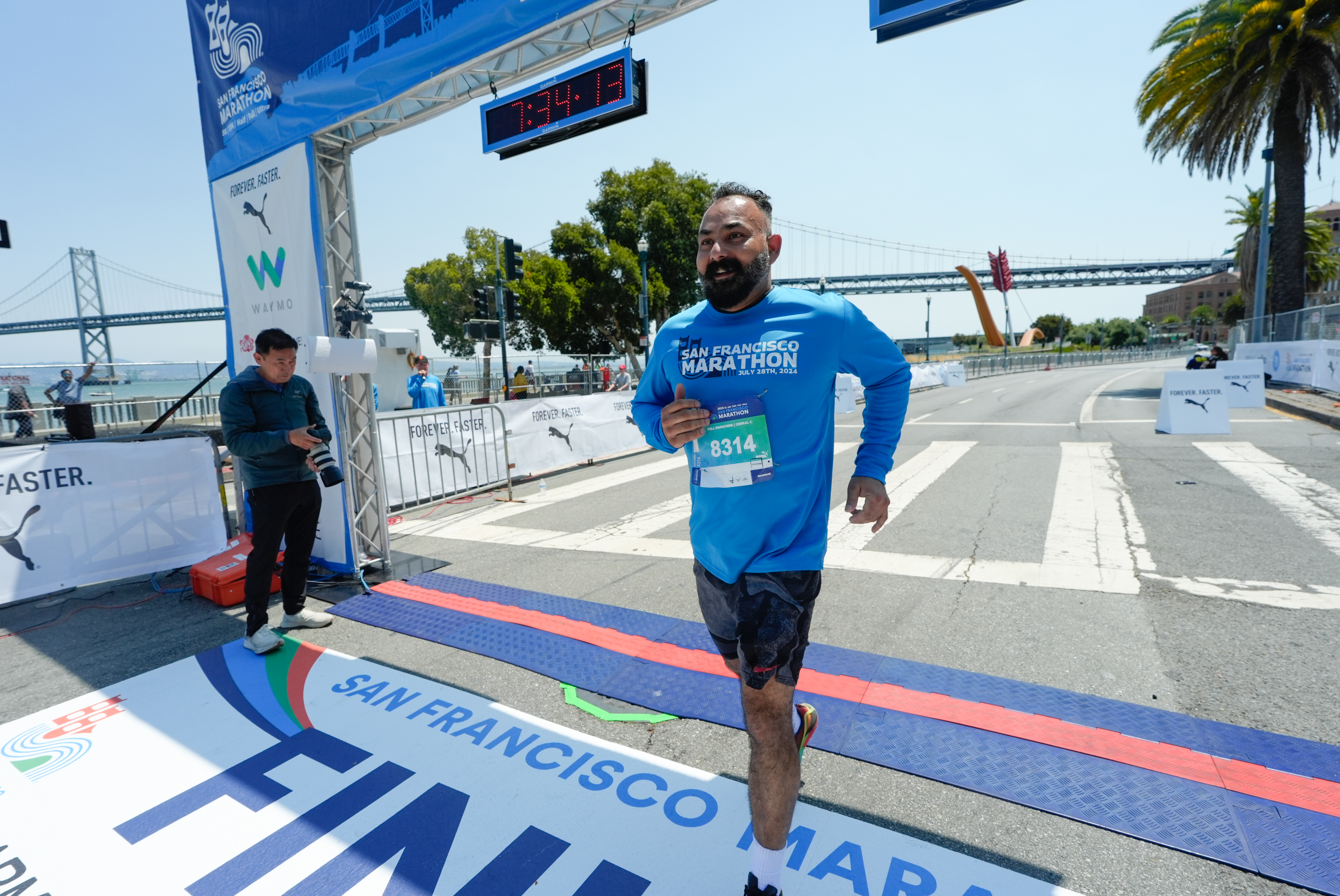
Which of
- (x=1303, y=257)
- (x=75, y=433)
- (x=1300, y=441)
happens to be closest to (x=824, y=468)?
(x=1300, y=441)

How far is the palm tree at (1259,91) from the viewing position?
55.8 ft

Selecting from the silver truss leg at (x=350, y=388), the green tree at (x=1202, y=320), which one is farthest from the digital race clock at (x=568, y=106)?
the green tree at (x=1202, y=320)

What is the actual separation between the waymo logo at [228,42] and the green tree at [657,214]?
83.7 feet

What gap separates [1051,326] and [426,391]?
142393 millimetres

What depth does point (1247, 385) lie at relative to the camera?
11906mm

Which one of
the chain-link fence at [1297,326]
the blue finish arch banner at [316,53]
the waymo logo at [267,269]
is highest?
the blue finish arch banner at [316,53]

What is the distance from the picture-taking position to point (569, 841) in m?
2.30

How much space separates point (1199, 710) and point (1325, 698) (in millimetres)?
633

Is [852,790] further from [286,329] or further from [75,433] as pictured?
[75,433]

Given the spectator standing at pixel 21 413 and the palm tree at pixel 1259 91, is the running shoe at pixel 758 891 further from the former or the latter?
the palm tree at pixel 1259 91

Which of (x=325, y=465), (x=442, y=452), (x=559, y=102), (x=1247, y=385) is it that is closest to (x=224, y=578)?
(x=325, y=465)

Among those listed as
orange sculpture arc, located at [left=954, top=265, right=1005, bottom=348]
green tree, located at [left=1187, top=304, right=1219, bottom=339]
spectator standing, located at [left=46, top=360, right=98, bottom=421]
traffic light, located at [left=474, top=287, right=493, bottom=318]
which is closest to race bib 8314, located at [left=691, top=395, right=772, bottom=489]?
traffic light, located at [left=474, top=287, right=493, bottom=318]

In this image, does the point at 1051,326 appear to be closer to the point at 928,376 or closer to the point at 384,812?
the point at 928,376

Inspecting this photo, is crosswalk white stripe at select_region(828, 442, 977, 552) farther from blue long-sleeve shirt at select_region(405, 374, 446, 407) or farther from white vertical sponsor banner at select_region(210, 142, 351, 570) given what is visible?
blue long-sleeve shirt at select_region(405, 374, 446, 407)
